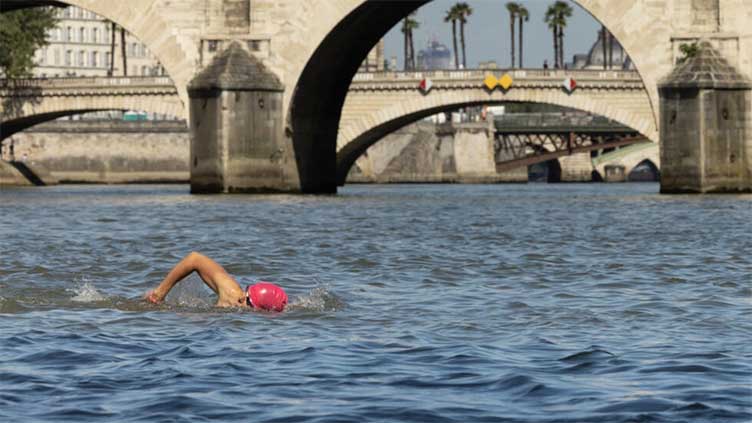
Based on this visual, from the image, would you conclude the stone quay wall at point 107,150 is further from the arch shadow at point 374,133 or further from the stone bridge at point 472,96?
the stone bridge at point 472,96

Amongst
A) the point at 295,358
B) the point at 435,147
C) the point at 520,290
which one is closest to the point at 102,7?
the point at 520,290

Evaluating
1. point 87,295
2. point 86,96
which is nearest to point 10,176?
point 86,96

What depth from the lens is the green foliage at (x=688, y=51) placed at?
52.3 meters

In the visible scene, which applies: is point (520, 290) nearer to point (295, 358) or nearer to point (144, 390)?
point (295, 358)

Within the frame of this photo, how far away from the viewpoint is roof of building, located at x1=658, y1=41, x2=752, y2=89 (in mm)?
51719

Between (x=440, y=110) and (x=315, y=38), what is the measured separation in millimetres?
32028

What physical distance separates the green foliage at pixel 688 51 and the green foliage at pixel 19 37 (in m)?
54.4

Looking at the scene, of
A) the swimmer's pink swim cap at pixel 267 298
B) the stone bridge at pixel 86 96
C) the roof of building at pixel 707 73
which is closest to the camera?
the swimmer's pink swim cap at pixel 267 298

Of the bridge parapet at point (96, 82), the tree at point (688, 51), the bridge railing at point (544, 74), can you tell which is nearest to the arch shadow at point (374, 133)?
the bridge railing at point (544, 74)

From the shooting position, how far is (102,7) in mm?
61062

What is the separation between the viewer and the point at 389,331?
607 inches

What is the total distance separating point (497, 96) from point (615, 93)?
19.6ft

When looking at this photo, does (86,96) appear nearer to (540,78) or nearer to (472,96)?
(472,96)

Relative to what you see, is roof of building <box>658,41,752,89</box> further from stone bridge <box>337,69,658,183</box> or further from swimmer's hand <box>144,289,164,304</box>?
swimmer's hand <box>144,289,164,304</box>
